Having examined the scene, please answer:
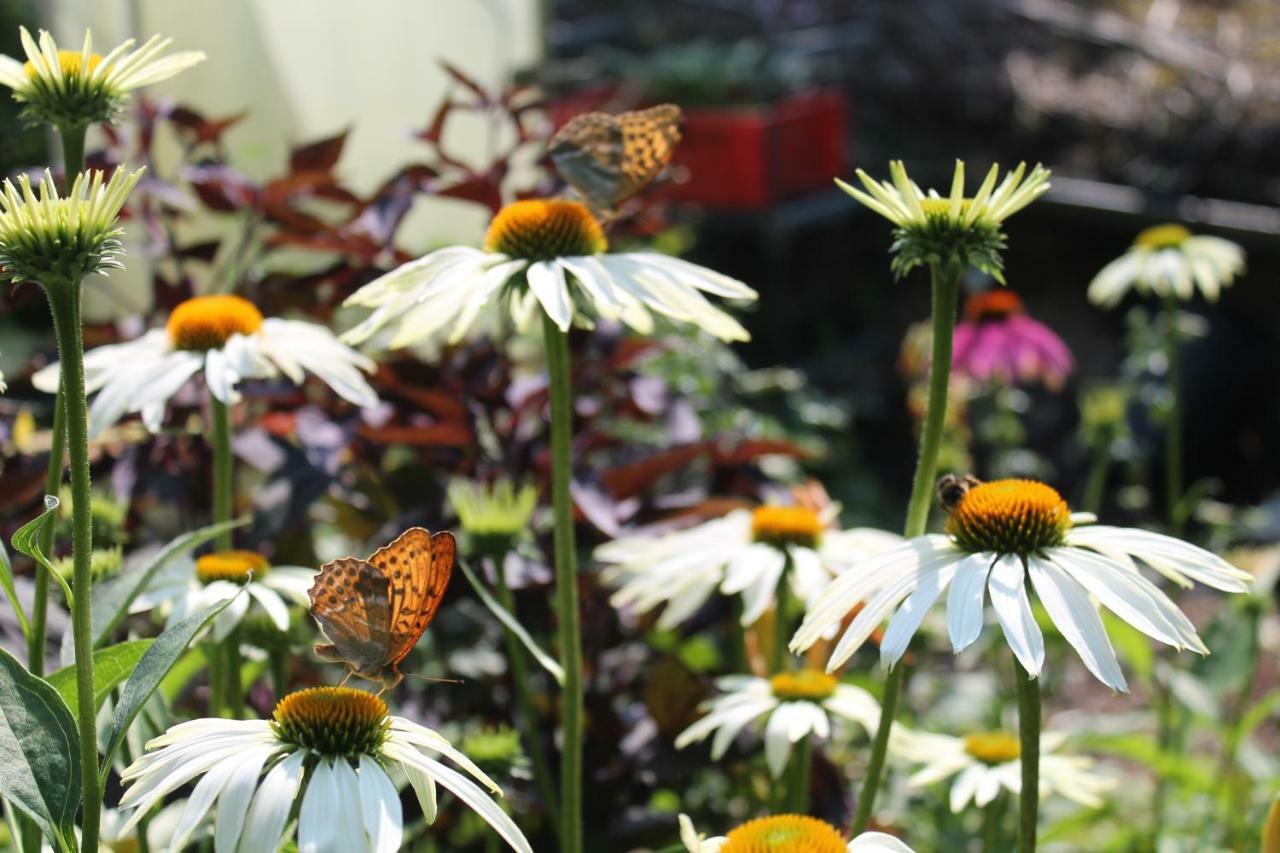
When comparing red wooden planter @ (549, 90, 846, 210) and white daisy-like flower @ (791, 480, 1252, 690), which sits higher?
red wooden planter @ (549, 90, 846, 210)

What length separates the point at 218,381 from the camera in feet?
3.14

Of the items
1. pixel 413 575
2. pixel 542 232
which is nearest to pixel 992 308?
pixel 542 232

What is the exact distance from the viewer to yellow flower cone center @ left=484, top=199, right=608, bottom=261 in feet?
2.95

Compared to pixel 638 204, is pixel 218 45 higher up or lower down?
higher up

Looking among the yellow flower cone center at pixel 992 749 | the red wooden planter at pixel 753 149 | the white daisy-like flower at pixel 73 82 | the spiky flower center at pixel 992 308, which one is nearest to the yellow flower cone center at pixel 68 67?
the white daisy-like flower at pixel 73 82

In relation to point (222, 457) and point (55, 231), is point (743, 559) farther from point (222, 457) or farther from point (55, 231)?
point (55, 231)

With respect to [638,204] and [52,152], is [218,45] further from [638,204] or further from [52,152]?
[638,204]

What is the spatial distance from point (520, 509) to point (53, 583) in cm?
34

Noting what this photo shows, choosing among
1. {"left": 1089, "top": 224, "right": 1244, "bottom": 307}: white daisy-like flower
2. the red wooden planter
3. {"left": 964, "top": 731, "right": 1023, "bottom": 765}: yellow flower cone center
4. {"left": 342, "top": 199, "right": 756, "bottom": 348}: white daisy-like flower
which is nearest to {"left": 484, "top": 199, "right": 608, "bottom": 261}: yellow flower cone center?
{"left": 342, "top": 199, "right": 756, "bottom": 348}: white daisy-like flower

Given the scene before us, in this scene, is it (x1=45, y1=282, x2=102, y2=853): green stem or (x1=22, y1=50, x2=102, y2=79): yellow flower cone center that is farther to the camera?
(x1=22, y1=50, x2=102, y2=79): yellow flower cone center

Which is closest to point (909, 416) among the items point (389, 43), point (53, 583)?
point (389, 43)

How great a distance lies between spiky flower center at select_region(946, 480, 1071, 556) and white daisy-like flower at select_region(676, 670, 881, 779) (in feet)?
0.79

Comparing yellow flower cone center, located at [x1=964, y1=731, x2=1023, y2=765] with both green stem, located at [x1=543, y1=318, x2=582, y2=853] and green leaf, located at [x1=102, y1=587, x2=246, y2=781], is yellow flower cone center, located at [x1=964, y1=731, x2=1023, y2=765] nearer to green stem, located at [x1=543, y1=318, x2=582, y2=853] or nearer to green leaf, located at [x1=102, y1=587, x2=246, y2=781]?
green stem, located at [x1=543, y1=318, x2=582, y2=853]

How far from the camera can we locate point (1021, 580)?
737 mm
